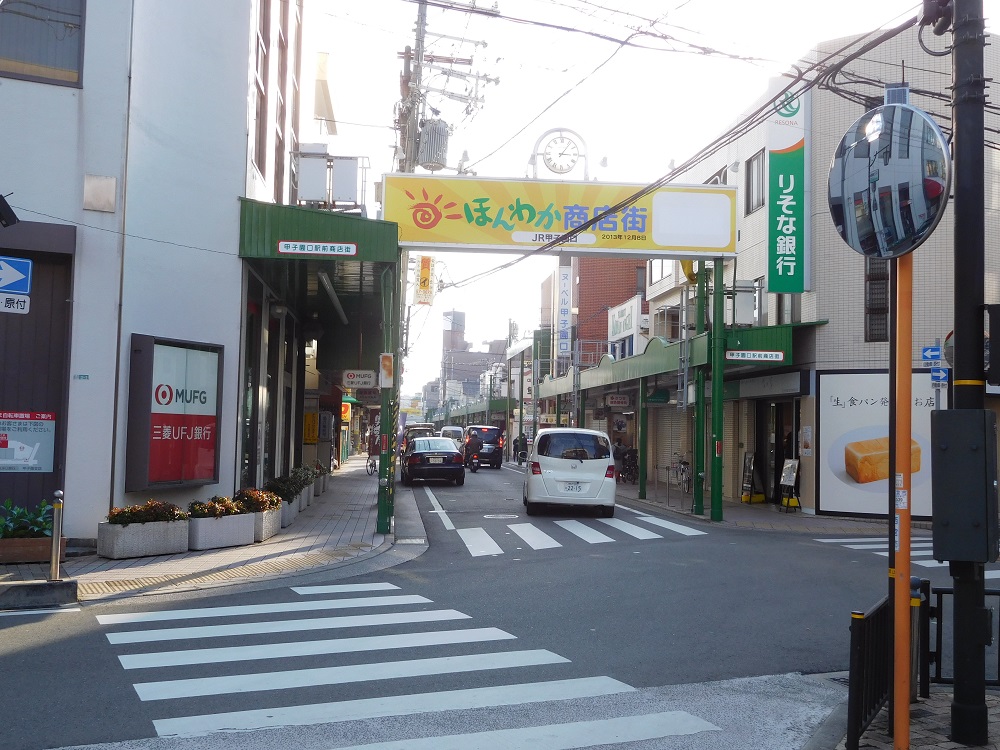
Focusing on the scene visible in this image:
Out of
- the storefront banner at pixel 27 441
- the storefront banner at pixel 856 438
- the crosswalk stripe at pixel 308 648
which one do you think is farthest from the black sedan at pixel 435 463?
the crosswalk stripe at pixel 308 648

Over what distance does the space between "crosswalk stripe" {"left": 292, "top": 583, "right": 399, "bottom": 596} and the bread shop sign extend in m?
3.59

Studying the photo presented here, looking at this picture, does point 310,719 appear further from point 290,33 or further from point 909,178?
point 290,33

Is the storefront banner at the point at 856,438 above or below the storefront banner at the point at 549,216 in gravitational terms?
below

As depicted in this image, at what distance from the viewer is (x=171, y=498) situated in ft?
44.7

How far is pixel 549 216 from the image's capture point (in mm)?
18688

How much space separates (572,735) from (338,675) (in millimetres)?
2033

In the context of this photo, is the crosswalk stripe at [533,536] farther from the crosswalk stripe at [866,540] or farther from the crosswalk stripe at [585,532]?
the crosswalk stripe at [866,540]

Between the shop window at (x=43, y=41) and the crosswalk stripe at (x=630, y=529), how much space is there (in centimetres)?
1144

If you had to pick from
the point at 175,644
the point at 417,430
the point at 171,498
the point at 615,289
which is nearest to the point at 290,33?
the point at 171,498

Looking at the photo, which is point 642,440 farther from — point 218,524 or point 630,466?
point 218,524

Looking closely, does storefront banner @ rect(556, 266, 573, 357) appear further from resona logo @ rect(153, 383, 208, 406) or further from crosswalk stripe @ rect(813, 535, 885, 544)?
resona logo @ rect(153, 383, 208, 406)

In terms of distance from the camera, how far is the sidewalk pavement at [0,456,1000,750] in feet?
18.5

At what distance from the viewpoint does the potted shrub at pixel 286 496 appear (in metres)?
15.7

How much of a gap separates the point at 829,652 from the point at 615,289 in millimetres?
49808
